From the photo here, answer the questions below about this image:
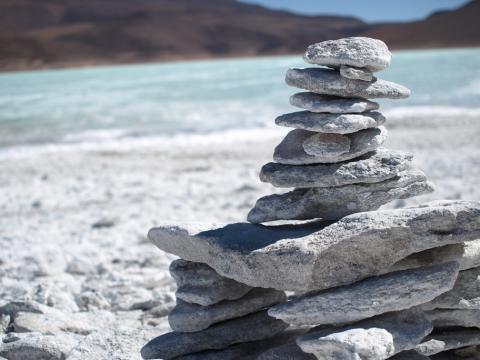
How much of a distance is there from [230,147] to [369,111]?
1255 cm

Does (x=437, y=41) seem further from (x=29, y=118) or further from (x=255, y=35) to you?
(x=29, y=118)

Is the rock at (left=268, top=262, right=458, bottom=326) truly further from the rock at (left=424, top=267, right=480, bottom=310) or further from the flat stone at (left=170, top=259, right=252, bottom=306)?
the flat stone at (left=170, top=259, right=252, bottom=306)

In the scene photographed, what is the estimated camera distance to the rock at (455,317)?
4.85m

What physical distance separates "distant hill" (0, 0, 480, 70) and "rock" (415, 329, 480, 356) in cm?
8000

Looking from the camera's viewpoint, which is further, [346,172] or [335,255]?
[346,172]

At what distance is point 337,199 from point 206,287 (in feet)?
3.77

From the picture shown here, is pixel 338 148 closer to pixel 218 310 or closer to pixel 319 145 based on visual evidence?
pixel 319 145

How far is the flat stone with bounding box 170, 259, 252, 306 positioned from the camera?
4.94m

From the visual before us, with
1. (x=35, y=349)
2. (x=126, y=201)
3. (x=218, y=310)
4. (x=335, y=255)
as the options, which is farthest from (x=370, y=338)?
(x=126, y=201)

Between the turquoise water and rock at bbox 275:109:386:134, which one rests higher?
rock at bbox 275:109:386:134

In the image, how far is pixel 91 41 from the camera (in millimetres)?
96938

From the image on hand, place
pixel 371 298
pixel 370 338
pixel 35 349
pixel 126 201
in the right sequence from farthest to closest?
1. pixel 126 201
2. pixel 35 349
3. pixel 371 298
4. pixel 370 338

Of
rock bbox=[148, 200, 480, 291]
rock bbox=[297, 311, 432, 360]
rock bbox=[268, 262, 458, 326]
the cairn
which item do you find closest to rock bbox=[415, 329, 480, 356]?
the cairn

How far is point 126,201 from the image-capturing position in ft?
38.6
